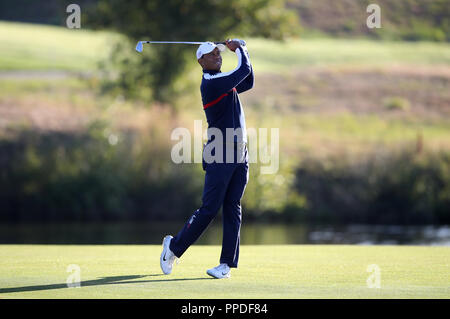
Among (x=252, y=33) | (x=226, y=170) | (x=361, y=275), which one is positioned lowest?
(x=361, y=275)

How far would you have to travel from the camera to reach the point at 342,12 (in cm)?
7988

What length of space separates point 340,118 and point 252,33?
23.9 feet

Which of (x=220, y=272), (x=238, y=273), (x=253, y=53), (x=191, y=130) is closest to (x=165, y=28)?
(x=191, y=130)

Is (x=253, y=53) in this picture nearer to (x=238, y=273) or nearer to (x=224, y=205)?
(x=224, y=205)

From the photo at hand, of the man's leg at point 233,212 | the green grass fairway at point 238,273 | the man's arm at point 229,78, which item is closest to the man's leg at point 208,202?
the man's leg at point 233,212

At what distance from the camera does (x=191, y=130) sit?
27891 mm

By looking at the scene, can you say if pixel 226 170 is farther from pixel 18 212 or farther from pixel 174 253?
pixel 18 212

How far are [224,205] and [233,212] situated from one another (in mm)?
123

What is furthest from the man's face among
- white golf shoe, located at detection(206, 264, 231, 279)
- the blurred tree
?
the blurred tree

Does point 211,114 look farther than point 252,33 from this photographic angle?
No

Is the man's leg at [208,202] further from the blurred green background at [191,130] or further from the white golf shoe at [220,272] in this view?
the blurred green background at [191,130]

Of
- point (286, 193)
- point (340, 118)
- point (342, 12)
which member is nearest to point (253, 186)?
point (286, 193)

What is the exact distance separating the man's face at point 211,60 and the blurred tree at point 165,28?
2243 centimetres

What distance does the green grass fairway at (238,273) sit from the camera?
768 cm
